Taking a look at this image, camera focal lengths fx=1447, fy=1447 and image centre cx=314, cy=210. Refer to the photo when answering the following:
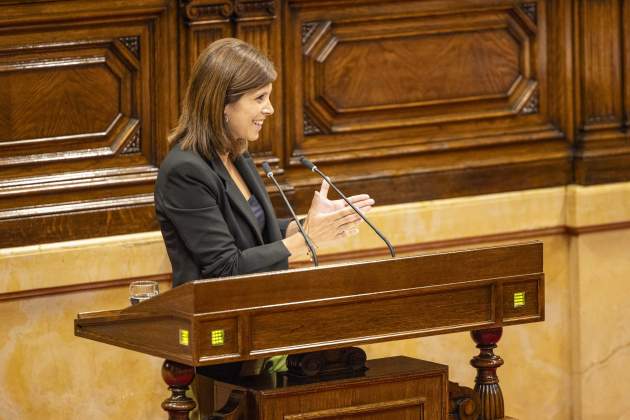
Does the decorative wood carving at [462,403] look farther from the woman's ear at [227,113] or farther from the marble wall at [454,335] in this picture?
the marble wall at [454,335]

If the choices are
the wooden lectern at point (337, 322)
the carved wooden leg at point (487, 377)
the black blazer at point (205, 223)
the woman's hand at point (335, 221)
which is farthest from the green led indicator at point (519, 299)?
the black blazer at point (205, 223)

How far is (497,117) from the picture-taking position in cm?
570

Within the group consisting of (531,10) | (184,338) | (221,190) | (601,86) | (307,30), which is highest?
(531,10)

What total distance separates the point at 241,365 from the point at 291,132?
1.48 meters

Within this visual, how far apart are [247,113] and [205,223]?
37cm

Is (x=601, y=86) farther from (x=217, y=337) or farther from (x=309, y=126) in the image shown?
(x=217, y=337)

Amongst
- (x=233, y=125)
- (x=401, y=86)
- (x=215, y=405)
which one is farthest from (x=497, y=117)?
(x=215, y=405)

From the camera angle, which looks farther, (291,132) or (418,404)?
(291,132)

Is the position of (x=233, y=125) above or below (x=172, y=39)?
below

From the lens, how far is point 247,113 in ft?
13.6

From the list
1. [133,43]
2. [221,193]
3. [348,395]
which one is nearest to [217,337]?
[348,395]

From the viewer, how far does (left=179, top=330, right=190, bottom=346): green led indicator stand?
360cm

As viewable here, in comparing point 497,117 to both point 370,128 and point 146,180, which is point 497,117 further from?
point 146,180

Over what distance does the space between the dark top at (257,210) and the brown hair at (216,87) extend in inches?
9.0
